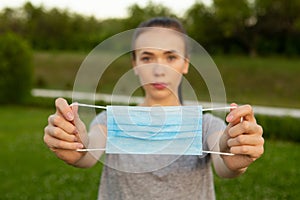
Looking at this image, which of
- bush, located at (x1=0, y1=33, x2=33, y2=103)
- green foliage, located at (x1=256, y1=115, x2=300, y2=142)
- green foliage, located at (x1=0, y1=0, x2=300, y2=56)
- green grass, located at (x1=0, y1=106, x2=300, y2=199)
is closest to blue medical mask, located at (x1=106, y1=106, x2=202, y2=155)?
green grass, located at (x1=0, y1=106, x2=300, y2=199)

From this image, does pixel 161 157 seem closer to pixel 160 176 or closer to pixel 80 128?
pixel 160 176

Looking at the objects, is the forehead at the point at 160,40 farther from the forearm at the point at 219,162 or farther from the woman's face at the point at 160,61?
the forearm at the point at 219,162

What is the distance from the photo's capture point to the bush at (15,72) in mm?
18391

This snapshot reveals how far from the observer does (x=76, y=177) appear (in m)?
7.64

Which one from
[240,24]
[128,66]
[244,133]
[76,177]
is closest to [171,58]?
[244,133]

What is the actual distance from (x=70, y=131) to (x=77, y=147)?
2.8 inches

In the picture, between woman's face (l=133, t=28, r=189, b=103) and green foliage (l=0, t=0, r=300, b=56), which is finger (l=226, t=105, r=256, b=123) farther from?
green foliage (l=0, t=0, r=300, b=56)

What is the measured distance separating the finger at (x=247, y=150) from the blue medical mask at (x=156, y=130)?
122 millimetres

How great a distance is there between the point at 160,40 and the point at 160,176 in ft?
1.86

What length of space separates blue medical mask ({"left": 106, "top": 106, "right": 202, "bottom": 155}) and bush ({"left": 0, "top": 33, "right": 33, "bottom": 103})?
17.2 meters

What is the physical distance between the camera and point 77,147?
1800 mm

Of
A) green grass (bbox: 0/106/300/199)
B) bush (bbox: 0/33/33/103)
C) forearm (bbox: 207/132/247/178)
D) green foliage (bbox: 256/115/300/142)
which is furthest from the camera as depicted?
bush (bbox: 0/33/33/103)

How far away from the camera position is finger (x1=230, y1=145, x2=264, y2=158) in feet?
5.63

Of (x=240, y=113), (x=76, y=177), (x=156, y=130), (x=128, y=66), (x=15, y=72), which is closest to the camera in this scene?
(x=240, y=113)
